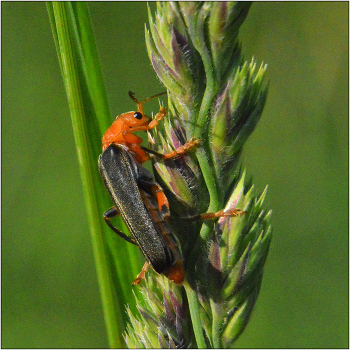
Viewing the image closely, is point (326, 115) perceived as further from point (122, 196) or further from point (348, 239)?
point (122, 196)

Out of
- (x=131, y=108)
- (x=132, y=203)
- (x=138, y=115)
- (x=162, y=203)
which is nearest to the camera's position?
(x=162, y=203)

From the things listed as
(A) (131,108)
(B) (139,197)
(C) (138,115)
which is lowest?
(B) (139,197)

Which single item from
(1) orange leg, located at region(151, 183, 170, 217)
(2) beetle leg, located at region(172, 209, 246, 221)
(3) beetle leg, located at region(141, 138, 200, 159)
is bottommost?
(2) beetle leg, located at region(172, 209, 246, 221)

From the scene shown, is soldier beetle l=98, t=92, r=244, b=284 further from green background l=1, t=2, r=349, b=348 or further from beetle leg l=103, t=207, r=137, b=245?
green background l=1, t=2, r=349, b=348

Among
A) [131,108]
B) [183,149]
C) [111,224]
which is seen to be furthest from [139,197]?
[131,108]

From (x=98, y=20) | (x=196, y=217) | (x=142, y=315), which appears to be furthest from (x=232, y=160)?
(x=98, y=20)

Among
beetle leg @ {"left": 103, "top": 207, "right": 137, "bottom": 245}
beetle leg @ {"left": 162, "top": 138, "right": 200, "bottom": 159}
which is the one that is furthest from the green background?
beetle leg @ {"left": 162, "top": 138, "right": 200, "bottom": 159}

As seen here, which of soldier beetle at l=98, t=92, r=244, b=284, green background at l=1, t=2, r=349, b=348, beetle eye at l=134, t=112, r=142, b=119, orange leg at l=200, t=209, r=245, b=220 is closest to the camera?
orange leg at l=200, t=209, r=245, b=220

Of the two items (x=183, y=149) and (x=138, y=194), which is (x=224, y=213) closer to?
(x=183, y=149)
